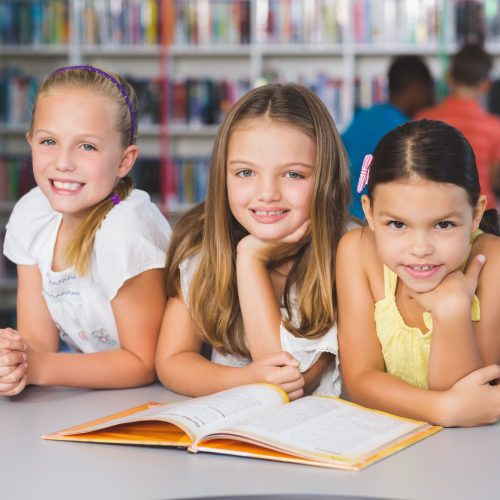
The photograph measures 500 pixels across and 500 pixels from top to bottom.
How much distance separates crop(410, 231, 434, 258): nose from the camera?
119 centimetres

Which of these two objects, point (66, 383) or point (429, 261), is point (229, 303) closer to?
point (66, 383)

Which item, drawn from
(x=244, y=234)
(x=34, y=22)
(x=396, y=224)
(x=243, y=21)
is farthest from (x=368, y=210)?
(x=34, y=22)

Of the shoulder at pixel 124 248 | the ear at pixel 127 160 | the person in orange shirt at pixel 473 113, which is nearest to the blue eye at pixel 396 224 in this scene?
the shoulder at pixel 124 248

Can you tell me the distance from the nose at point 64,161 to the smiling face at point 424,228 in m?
0.52

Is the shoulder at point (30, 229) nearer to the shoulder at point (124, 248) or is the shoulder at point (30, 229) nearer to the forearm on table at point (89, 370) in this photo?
the shoulder at point (124, 248)

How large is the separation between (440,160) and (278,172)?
0.93 ft

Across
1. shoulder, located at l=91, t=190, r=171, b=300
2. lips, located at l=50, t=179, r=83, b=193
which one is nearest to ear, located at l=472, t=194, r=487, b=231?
shoulder, located at l=91, t=190, r=171, b=300

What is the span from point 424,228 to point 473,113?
2.59m

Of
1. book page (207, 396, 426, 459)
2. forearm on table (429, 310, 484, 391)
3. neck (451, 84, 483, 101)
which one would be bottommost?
book page (207, 396, 426, 459)

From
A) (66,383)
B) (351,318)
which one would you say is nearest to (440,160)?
(351,318)

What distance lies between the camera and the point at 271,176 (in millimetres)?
1386

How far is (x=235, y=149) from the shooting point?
1.43 m

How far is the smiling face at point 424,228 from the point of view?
1.19 m

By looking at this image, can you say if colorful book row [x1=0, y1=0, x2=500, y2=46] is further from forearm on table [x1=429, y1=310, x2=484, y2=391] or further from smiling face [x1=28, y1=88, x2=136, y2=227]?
forearm on table [x1=429, y1=310, x2=484, y2=391]
